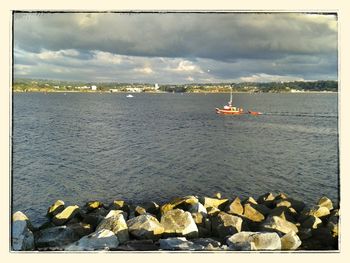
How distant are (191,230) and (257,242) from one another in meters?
1.99

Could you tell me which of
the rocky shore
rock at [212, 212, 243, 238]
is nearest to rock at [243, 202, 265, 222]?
the rocky shore

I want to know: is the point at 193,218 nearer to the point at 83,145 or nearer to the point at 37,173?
the point at 37,173

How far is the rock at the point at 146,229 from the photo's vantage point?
11.5m

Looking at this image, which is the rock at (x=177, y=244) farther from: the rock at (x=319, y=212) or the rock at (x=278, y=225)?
the rock at (x=319, y=212)

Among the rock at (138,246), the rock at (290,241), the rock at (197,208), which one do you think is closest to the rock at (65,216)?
the rock at (138,246)

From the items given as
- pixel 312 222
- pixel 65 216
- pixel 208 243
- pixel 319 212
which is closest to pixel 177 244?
pixel 208 243

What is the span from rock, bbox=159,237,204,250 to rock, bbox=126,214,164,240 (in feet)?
1.60

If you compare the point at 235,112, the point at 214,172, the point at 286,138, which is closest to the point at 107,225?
the point at 214,172

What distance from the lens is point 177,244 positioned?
35.4ft

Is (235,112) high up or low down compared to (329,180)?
up

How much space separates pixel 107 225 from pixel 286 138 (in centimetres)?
3158

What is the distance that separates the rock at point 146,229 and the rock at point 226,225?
1618 millimetres

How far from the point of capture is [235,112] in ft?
232

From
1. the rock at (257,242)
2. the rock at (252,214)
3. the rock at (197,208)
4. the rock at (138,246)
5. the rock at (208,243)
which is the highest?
the rock at (197,208)
